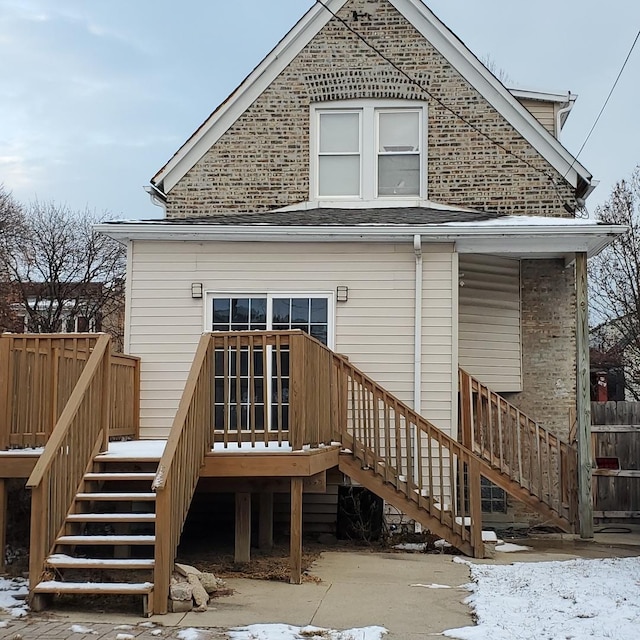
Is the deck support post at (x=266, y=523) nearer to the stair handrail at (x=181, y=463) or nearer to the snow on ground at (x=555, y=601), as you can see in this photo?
the stair handrail at (x=181, y=463)

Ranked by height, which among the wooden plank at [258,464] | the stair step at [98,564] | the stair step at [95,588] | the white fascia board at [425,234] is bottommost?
the stair step at [95,588]

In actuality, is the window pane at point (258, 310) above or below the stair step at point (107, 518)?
above

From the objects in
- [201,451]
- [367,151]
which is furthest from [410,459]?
[367,151]

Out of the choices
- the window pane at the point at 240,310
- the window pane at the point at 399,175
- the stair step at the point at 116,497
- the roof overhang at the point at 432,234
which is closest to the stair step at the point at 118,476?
the stair step at the point at 116,497

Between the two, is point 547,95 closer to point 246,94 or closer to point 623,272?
point 246,94

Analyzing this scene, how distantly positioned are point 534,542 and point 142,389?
5572mm

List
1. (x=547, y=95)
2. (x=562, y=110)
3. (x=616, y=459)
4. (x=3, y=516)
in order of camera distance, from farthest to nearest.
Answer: (x=562, y=110), (x=547, y=95), (x=616, y=459), (x=3, y=516)

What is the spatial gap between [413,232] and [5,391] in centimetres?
534

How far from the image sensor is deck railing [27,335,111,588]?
6730 mm

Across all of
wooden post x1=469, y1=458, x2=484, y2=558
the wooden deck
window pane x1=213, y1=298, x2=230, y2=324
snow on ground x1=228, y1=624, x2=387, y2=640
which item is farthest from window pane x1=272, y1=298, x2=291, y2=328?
snow on ground x1=228, y1=624, x2=387, y2=640

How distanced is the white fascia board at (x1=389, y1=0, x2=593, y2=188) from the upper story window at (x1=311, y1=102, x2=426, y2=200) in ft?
3.08

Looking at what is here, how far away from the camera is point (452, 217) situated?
12250 mm

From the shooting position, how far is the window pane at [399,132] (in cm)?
1384

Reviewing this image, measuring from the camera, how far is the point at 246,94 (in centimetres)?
1397
